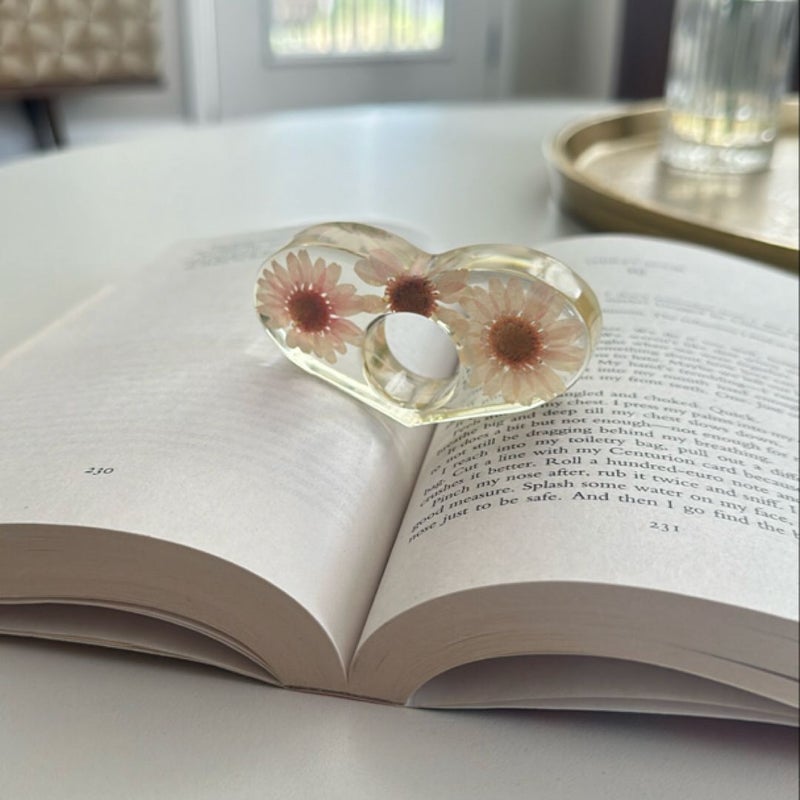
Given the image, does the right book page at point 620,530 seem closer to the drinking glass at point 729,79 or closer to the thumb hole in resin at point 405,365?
the thumb hole in resin at point 405,365

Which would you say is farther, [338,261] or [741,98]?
[741,98]

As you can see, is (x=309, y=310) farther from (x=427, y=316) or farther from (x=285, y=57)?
(x=285, y=57)

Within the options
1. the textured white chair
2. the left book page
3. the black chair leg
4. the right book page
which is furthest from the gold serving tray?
the black chair leg

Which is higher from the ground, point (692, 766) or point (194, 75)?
point (692, 766)

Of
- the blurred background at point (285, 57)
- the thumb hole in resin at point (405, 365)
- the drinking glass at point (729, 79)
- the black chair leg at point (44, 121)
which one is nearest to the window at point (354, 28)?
the blurred background at point (285, 57)

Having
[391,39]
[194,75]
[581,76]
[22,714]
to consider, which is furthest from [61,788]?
[581,76]

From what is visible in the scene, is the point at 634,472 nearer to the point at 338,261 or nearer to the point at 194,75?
the point at 338,261

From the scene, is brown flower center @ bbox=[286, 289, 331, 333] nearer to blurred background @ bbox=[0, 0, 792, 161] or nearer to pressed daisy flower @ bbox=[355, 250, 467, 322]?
pressed daisy flower @ bbox=[355, 250, 467, 322]
